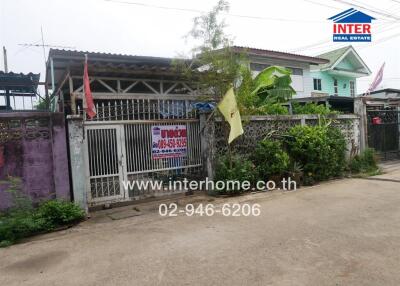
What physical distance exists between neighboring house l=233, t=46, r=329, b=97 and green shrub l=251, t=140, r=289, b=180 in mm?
7565

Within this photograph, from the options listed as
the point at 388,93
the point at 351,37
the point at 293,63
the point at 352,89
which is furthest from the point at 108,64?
the point at 352,89

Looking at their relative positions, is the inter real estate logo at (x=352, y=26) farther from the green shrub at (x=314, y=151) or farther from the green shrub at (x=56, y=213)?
the green shrub at (x=56, y=213)

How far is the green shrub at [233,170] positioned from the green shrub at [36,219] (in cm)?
339

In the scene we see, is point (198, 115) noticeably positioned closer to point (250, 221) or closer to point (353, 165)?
point (250, 221)

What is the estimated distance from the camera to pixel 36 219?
5922mm

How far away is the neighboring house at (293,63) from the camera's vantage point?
15.9 meters

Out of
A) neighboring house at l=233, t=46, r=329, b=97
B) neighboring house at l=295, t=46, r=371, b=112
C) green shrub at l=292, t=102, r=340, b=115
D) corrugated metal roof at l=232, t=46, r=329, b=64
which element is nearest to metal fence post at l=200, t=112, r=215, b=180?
green shrub at l=292, t=102, r=340, b=115

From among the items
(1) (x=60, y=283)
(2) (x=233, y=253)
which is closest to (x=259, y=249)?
(2) (x=233, y=253)

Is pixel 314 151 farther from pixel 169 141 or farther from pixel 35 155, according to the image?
pixel 35 155

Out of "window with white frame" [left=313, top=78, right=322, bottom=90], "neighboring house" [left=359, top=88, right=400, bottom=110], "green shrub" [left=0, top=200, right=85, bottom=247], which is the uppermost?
"window with white frame" [left=313, top=78, right=322, bottom=90]

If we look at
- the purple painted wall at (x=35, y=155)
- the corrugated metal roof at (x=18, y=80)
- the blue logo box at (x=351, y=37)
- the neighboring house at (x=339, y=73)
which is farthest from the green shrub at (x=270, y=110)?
the neighboring house at (x=339, y=73)

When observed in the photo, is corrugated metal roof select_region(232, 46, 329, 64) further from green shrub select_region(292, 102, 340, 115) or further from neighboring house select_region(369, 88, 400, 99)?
green shrub select_region(292, 102, 340, 115)

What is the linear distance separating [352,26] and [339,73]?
9192mm

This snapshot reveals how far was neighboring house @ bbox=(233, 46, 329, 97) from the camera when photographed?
52.1 ft
